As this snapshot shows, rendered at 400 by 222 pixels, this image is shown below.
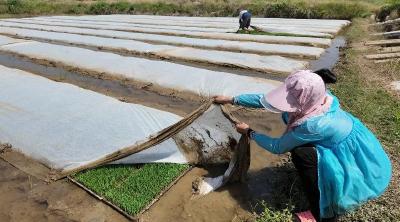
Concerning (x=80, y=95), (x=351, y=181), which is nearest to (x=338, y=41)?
(x=80, y=95)

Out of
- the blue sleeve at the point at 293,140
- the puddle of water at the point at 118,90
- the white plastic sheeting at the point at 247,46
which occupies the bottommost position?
the puddle of water at the point at 118,90

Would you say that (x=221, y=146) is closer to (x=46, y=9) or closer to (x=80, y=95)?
(x=80, y=95)

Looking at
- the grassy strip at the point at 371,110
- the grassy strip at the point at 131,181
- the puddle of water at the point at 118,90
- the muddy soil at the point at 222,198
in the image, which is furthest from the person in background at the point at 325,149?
the puddle of water at the point at 118,90

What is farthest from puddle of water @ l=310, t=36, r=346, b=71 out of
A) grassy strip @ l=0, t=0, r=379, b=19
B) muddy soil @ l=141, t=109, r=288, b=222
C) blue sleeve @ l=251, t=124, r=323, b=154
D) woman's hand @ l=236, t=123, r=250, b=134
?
grassy strip @ l=0, t=0, r=379, b=19

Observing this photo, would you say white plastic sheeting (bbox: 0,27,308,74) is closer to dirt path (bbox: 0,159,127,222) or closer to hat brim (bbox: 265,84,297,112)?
hat brim (bbox: 265,84,297,112)

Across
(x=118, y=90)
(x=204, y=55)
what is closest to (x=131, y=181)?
(x=118, y=90)

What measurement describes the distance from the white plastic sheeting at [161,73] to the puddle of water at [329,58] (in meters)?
2.34

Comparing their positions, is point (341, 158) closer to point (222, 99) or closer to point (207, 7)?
point (222, 99)

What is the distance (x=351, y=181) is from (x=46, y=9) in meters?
25.9

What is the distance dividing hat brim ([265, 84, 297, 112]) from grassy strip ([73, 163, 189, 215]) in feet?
4.28

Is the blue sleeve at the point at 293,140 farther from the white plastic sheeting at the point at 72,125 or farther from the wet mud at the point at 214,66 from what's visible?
the wet mud at the point at 214,66

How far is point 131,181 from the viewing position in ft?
10.7

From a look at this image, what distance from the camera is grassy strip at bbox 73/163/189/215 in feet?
9.95

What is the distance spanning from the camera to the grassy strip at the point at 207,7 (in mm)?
16938
